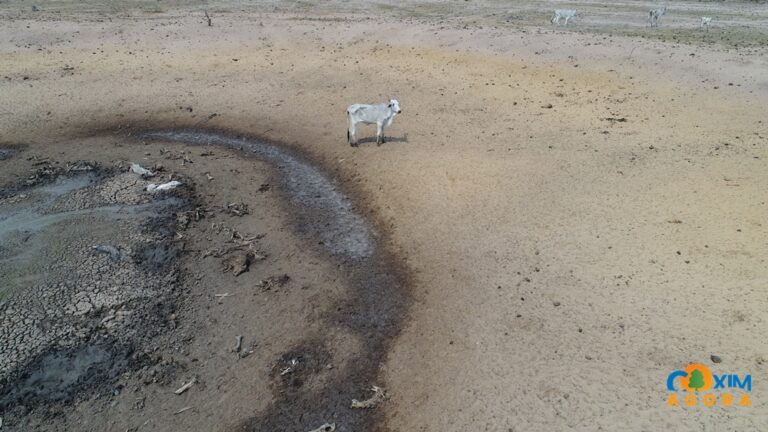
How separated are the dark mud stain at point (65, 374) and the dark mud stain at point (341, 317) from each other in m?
2.40

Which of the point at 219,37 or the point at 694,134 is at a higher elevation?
the point at 219,37

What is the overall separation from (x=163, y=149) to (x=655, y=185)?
13.0 m

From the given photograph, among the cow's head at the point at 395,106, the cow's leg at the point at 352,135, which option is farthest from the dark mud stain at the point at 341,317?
the cow's head at the point at 395,106

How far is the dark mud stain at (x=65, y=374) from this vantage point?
7082 millimetres

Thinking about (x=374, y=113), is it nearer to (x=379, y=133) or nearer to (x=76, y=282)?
(x=379, y=133)

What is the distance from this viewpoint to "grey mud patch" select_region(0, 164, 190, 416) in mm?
7438

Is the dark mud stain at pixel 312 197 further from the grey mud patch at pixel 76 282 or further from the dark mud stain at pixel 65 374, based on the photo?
the dark mud stain at pixel 65 374

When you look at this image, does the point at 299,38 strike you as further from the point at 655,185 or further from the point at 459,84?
the point at 655,185

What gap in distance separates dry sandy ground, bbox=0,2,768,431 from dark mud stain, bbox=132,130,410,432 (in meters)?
0.27

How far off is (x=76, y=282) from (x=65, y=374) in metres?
2.11

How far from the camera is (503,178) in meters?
12.2

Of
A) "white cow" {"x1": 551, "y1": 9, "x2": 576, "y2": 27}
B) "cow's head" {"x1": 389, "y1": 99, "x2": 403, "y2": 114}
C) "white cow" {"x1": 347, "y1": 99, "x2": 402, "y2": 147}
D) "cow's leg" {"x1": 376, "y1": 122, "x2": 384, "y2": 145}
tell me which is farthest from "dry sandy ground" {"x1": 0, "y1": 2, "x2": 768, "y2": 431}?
"white cow" {"x1": 551, "y1": 9, "x2": 576, "y2": 27}

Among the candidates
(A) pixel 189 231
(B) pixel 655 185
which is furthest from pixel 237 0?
(B) pixel 655 185

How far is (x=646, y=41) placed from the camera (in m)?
22.4
